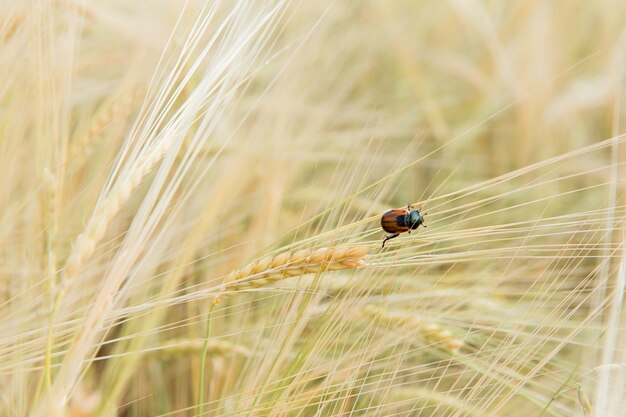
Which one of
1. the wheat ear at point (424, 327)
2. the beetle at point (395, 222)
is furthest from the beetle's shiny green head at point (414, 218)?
the wheat ear at point (424, 327)

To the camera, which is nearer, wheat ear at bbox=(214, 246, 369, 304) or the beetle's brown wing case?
wheat ear at bbox=(214, 246, 369, 304)

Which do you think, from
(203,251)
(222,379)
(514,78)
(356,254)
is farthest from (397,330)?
(514,78)

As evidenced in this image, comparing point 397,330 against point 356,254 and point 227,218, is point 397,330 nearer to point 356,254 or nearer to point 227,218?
point 356,254

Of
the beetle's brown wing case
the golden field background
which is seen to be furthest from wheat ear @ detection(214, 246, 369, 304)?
the beetle's brown wing case

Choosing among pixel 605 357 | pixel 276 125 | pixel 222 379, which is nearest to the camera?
pixel 605 357

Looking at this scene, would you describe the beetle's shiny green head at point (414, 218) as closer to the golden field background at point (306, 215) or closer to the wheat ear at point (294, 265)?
the golden field background at point (306, 215)

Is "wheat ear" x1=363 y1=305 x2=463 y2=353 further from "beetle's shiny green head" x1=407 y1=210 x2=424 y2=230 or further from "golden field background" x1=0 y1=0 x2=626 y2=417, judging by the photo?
"beetle's shiny green head" x1=407 y1=210 x2=424 y2=230

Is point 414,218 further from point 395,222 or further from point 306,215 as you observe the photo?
point 306,215
